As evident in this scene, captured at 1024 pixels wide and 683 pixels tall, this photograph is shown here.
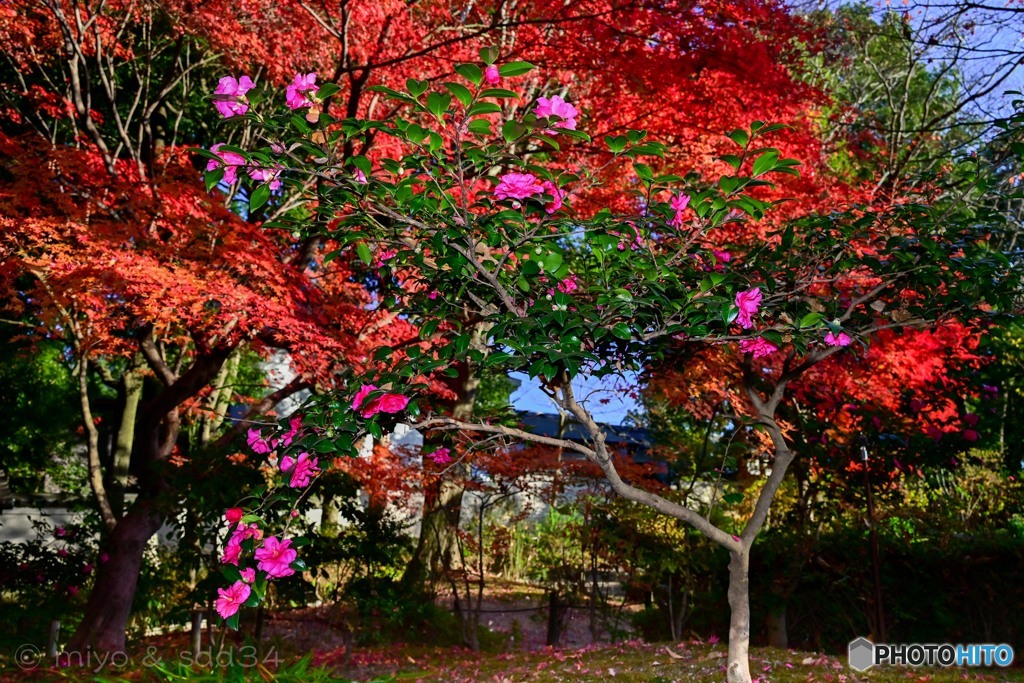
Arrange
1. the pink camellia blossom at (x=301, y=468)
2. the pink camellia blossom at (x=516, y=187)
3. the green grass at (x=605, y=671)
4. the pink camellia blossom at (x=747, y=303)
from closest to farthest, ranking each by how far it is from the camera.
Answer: the pink camellia blossom at (x=516, y=187) < the pink camellia blossom at (x=301, y=468) < the pink camellia blossom at (x=747, y=303) < the green grass at (x=605, y=671)

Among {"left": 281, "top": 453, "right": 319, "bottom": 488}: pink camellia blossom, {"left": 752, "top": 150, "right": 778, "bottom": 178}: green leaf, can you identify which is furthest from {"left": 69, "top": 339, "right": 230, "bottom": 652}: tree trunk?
{"left": 752, "top": 150, "right": 778, "bottom": 178}: green leaf

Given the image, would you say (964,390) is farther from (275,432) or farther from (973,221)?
(275,432)

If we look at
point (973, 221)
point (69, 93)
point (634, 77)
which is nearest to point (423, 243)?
point (973, 221)

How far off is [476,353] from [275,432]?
3.30 feet

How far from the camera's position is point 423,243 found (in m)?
3.64

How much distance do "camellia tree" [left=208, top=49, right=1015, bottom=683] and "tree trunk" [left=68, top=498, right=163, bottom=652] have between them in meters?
4.21

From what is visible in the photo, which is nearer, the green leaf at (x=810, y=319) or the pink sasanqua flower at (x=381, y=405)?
the pink sasanqua flower at (x=381, y=405)

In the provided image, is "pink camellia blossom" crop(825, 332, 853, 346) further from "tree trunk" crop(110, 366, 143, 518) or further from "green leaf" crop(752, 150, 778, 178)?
"tree trunk" crop(110, 366, 143, 518)

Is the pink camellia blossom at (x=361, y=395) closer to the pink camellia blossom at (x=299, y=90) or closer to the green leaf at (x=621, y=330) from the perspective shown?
the green leaf at (x=621, y=330)

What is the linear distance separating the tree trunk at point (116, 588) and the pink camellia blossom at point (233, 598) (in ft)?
15.1

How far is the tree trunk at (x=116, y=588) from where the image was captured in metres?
7.21

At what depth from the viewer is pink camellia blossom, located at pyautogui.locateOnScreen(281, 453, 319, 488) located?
345 centimetres

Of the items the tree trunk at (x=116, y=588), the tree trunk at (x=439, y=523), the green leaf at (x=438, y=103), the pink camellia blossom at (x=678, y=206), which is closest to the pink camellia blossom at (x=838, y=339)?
the pink camellia blossom at (x=678, y=206)

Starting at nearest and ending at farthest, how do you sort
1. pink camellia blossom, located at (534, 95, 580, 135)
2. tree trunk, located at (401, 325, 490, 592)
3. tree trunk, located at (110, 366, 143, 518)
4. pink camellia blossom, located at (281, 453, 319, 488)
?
pink camellia blossom, located at (534, 95, 580, 135), pink camellia blossom, located at (281, 453, 319, 488), tree trunk, located at (401, 325, 490, 592), tree trunk, located at (110, 366, 143, 518)
